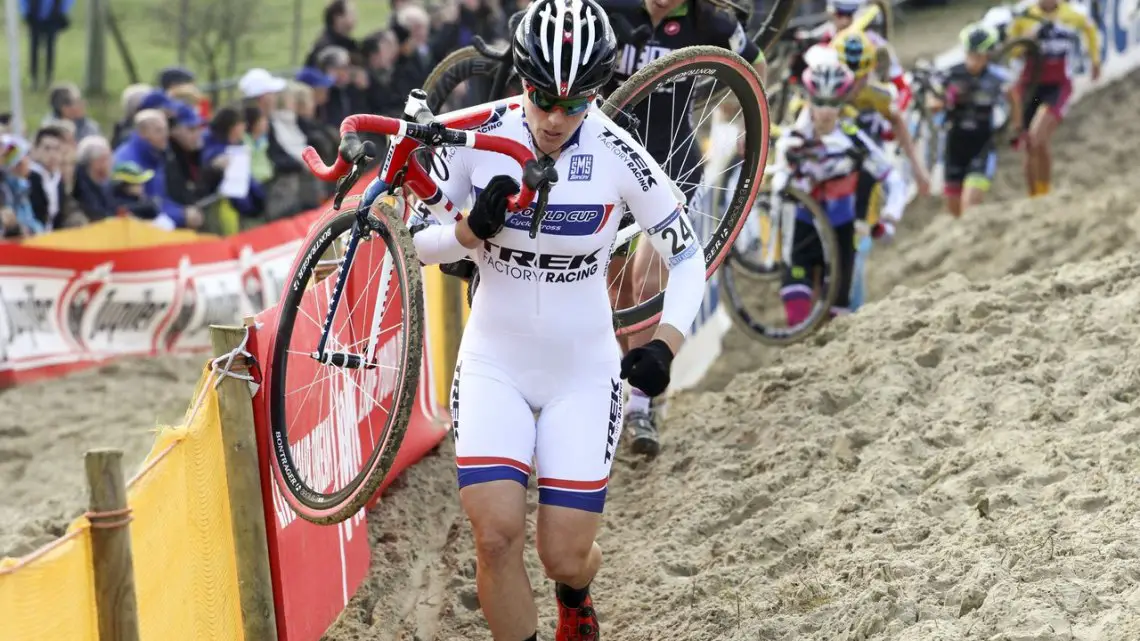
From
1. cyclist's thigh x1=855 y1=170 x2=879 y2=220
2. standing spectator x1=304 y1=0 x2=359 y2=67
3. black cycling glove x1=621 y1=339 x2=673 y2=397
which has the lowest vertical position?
black cycling glove x1=621 y1=339 x2=673 y2=397

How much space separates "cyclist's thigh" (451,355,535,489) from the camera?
5219 mm

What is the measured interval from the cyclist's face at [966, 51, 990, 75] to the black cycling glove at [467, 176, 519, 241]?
10536 millimetres

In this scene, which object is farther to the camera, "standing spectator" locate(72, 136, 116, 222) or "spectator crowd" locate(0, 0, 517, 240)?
"standing spectator" locate(72, 136, 116, 222)

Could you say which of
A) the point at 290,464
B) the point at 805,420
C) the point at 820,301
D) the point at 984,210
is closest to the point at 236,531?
the point at 290,464

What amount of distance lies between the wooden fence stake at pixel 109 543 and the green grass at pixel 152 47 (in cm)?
1371

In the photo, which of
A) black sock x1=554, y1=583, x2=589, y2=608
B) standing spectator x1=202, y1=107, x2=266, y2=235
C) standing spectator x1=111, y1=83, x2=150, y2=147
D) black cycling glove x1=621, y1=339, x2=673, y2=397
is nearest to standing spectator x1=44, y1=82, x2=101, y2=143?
standing spectator x1=111, y1=83, x2=150, y2=147

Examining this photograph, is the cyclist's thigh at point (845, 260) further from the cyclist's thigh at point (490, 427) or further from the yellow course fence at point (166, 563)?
the yellow course fence at point (166, 563)

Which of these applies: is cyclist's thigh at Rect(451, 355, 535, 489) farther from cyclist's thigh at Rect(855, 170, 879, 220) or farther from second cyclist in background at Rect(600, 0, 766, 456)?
cyclist's thigh at Rect(855, 170, 879, 220)

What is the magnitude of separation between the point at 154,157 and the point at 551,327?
843 cm

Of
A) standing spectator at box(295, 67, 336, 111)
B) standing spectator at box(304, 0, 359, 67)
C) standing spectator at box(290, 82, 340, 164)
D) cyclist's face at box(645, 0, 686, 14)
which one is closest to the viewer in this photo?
cyclist's face at box(645, 0, 686, 14)

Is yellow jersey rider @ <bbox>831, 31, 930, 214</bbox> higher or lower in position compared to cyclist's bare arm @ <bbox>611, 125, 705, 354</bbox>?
higher

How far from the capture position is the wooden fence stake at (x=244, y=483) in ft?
18.1

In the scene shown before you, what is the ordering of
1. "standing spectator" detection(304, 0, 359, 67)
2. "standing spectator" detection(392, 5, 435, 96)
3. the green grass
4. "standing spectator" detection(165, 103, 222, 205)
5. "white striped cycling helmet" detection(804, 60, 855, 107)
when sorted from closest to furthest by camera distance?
"white striped cycling helmet" detection(804, 60, 855, 107) → "standing spectator" detection(165, 103, 222, 205) → "standing spectator" detection(304, 0, 359, 67) → "standing spectator" detection(392, 5, 435, 96) → the green grass

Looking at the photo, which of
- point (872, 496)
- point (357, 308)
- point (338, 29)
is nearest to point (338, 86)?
point (338, 29)
